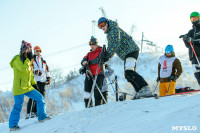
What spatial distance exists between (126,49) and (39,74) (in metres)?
2.94

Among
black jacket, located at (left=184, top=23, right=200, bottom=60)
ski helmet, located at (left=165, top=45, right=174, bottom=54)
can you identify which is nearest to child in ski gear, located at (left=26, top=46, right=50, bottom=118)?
ski helmet, located at (left=165, top=45, right=174, bottom=54)

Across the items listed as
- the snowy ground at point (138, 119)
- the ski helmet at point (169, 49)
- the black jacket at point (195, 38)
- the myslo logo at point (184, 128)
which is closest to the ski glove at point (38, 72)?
the snowy ground at point (138, 119)

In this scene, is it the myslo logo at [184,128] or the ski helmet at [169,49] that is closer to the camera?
the myslo logo at [184,128]

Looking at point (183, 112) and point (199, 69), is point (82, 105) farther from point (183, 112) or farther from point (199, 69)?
point (183, 112)

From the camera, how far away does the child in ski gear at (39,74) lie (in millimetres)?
6355

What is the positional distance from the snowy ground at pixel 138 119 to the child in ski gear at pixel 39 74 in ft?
5.83

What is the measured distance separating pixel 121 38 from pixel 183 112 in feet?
7.18

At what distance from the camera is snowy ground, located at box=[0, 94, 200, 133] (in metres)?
2.76

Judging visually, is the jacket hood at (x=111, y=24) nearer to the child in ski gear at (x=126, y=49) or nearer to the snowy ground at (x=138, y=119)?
the child in ski gear at (x=126, y=49)

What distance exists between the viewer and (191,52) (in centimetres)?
608

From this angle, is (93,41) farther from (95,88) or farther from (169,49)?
(169,49)

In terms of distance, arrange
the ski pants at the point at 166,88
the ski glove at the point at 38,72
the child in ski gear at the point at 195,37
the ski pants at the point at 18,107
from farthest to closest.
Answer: the ski glove at the point at 38,72 < the ski pants at the point at 166,88 < the child in ski gear at the point at 195,37 < the ski pants at the point at 18,107

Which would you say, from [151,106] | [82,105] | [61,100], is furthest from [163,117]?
[61,100]

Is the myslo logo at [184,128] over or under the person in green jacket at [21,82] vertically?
under
